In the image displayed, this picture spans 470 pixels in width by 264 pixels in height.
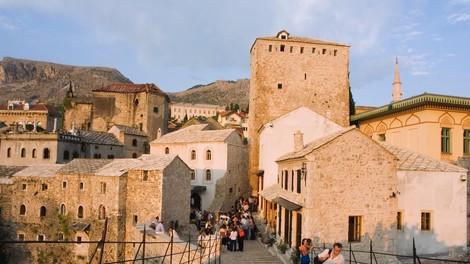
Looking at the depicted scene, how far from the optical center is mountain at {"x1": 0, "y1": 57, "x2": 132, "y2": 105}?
127 m

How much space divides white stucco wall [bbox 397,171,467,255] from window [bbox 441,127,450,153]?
626 cm

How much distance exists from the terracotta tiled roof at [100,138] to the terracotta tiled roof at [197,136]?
7985 mm

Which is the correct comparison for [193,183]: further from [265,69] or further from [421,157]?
[421,157]

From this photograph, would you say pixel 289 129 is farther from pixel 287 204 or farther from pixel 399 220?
pixel 399 220

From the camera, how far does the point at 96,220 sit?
101 ft

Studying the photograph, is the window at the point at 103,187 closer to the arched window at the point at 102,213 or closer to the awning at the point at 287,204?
the arched window at the point at 102,213

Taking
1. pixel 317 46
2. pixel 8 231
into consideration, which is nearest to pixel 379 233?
pixel 317 46

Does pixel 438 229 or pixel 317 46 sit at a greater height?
pixel 317 46

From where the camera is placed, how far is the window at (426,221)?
57.6ft

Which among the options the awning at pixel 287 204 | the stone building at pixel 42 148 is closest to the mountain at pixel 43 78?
the stone building at pixel 42 148

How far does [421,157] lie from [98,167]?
2344 centimetres

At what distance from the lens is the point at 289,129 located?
3048 cm

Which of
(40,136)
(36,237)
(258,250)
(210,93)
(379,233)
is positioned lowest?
(36,237)

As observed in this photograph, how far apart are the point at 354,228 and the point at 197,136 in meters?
23.0
